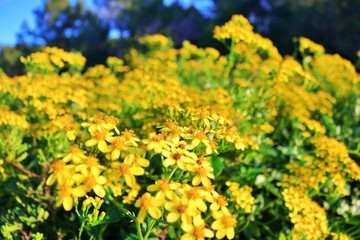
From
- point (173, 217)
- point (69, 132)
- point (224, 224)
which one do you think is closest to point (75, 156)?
point (69, 132)

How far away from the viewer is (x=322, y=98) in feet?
8.75

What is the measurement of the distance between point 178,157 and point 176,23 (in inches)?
611

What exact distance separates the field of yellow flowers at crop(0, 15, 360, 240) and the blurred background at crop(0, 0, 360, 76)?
592 cm

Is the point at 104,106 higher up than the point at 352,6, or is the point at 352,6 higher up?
the point at 352,6

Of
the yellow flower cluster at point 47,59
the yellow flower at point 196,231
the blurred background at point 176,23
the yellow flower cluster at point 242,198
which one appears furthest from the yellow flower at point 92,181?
the blurred background at point 176,23

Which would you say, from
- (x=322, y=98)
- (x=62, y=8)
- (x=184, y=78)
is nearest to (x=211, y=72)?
(x=184, y=78)

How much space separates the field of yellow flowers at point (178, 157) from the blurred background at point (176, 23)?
19.4 ft

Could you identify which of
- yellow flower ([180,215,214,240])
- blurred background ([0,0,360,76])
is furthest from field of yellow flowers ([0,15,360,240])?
blurred background ([0,0,360,76])

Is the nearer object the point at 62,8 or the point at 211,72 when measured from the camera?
the point at 211,72

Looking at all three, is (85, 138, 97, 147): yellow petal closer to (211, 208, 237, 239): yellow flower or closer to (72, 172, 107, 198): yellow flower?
(72, 172, 107, 198): yellow flower

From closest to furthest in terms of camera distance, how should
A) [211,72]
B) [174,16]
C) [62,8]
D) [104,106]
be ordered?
[104,106] < [211,72] < [174,16] < [62,8]

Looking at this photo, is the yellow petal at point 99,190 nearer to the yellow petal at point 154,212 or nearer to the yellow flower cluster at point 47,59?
the yellow petal at point 154,212

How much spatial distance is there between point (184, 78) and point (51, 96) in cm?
150

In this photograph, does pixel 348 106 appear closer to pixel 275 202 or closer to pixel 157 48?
pixel 275 202
